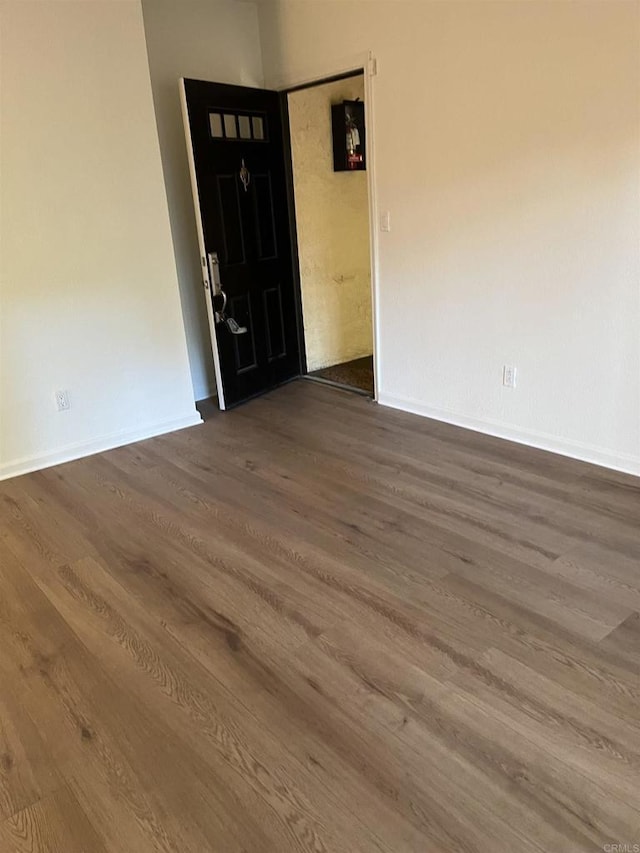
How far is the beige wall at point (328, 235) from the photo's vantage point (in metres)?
4.75

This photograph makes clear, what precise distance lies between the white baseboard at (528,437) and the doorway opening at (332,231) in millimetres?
390

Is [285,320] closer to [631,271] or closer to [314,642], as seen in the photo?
[631,271]

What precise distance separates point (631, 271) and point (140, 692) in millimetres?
2694

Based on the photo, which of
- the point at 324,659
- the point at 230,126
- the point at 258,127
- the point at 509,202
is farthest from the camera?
the point at 258,127

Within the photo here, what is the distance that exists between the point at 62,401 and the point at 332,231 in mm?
2626

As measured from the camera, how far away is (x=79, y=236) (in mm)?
3488

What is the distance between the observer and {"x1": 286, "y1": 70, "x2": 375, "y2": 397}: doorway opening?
4742mm

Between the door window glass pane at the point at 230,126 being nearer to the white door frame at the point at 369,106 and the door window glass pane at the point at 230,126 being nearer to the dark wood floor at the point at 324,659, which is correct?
the white door frame at the point at 369,106

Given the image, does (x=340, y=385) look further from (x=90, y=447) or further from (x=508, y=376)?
(x=90, y=447)

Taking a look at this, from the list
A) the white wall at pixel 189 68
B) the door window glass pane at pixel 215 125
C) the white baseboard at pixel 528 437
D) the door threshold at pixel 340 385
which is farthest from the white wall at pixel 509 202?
the door window glass pane at pixel 215 125

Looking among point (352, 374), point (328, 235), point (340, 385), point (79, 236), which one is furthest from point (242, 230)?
point (352, 374)

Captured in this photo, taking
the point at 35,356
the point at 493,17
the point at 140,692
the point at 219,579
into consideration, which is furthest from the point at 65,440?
the point at 493,17

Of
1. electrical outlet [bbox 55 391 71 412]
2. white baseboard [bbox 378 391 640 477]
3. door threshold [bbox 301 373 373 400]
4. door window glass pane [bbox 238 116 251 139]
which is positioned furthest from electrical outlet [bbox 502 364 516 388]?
electrical outlet [bbox 55 391 71 412]

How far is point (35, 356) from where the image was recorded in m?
3.47
